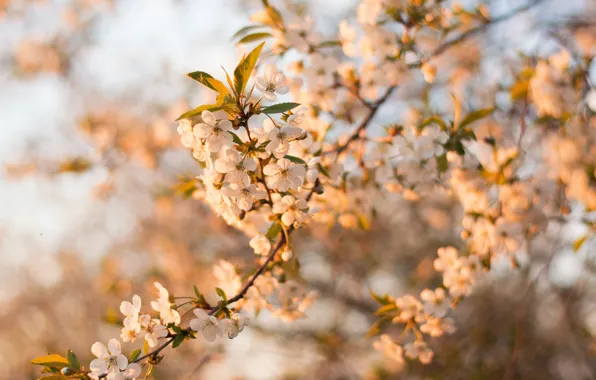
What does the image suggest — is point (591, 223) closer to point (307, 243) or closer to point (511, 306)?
point (511, 306)

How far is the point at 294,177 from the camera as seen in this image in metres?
1.21

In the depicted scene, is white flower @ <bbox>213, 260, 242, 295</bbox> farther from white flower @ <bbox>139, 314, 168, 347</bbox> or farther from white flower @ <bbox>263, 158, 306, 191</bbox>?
white flower @ <bbox>263, 158, 306, 191</bbox>

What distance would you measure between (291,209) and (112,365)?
0.55m

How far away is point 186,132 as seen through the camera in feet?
3.99

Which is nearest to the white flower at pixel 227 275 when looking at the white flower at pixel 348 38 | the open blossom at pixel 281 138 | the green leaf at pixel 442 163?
the open blossom at pixel 281 138

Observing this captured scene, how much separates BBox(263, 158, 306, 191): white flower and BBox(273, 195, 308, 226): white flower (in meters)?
0.09

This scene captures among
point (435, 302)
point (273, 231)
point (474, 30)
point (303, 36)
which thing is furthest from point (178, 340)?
point (474, 30)

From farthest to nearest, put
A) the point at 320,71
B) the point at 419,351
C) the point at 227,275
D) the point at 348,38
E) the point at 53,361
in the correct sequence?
the point at 348,38, the point at 320,71, the point at 419,351, the point at 227,275, the point at 53,361

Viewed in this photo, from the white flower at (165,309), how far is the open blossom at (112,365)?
4.7 inches

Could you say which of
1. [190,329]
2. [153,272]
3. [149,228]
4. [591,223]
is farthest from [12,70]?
[591,223]

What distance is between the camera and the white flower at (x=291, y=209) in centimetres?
130

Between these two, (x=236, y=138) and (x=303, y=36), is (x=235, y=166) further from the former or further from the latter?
(x=303, y=36)

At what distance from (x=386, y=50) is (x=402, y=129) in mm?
352

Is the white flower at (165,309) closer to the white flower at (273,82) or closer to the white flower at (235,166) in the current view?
the white flower at (235,166)
